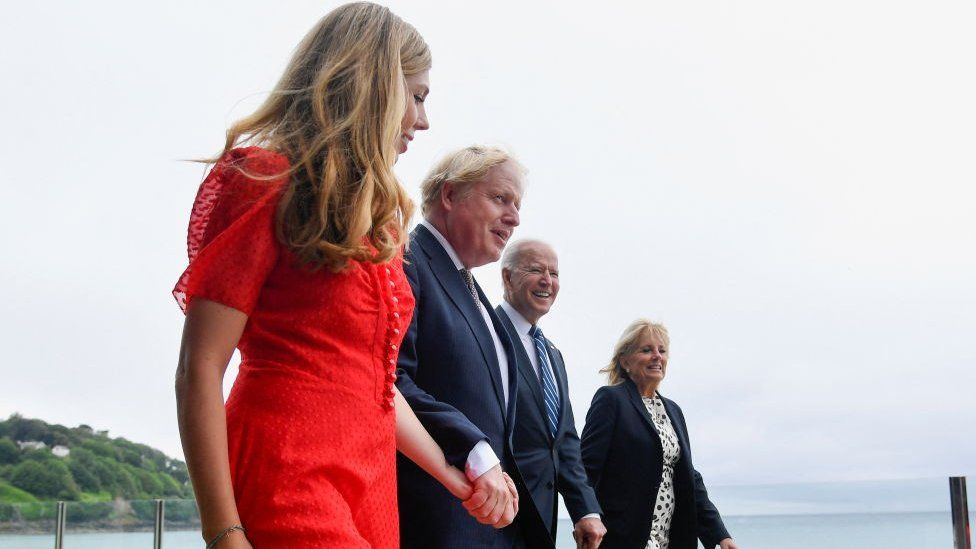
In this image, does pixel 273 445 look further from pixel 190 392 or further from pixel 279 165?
pixel 279 165

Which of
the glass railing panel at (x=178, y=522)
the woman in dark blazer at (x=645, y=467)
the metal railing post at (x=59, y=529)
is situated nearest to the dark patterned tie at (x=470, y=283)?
the woman in dark blazer at (x=645, y=467)

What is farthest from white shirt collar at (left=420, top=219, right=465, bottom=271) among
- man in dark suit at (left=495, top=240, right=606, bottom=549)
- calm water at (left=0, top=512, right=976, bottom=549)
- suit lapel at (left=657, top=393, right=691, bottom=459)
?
calm water at (left=0, top=512, right=976, bottom=549)

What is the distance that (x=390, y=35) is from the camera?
1236 mm

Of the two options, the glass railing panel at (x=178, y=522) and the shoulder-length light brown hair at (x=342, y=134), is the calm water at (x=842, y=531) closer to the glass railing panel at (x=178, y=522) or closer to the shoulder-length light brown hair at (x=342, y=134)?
the glass railing panel at (x=178, y=522)

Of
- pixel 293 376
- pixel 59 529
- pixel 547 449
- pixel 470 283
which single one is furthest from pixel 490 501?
pixel 59 529

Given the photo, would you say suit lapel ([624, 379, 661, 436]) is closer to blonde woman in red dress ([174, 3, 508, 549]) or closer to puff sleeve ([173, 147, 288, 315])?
blonde woman in red dress ([174, 3, 508, 549])

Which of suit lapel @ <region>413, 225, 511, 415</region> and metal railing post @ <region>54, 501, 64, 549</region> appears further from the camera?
metal railing post @ <region>54, 501, 64, 549</region>

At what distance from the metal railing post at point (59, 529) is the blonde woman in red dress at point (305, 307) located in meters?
4.87

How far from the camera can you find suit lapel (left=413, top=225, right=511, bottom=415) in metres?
1.93

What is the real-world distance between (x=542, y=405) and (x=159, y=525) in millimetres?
3437

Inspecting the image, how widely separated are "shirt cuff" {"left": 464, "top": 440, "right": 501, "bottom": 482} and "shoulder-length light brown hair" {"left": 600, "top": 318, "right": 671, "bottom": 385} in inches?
105

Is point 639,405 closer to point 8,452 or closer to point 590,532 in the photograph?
point 590,532

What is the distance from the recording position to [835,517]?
452 cm

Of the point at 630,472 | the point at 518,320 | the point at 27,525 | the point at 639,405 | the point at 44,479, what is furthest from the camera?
the point at 44,479
